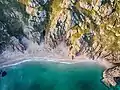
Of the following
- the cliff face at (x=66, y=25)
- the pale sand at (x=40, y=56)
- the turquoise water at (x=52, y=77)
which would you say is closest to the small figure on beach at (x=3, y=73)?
the turquoise water at (x=52, y=77)

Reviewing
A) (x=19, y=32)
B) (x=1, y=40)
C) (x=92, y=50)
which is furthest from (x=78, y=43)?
(x=1, y=40)

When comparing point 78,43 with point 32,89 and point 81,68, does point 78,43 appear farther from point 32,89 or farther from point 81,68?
point 32,89

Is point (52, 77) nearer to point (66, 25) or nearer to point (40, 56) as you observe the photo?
point (40, 56)

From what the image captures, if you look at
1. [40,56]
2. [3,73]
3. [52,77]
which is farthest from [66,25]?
[3,73]

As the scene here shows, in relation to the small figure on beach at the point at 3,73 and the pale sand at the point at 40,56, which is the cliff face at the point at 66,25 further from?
the small figure on beach at the point at 3,73

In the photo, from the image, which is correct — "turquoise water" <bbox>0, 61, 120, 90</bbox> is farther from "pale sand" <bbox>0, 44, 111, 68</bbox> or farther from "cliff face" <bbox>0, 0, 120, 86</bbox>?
"cliff face" <bbox>0, 0, 120, 86</bbox>

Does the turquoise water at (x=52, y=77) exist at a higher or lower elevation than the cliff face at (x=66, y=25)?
lower
